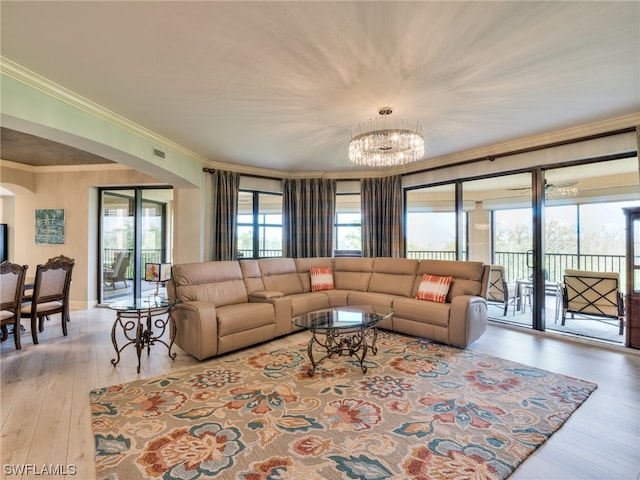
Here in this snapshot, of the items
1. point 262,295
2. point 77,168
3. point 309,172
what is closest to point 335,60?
point 262,295

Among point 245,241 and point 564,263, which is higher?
point 245,241

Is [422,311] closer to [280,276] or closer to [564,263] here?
[280,276]

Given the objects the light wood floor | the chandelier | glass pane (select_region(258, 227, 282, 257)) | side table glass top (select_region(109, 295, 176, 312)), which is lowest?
the light wood floor

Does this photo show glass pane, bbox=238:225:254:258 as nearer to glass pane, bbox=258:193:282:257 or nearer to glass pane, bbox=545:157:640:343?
glass pane, bbox=258:193:282:257

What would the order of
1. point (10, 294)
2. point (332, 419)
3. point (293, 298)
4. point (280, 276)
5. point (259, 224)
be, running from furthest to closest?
1. point (259, 224)
2. point (280, 276)
3. point (293, 298)
4. point (10, 294)
5. point (332, 419)

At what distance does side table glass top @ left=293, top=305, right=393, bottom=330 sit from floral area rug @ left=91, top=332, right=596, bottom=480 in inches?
17.2

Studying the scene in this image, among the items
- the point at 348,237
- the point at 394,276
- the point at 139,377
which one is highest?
the point at 348,237

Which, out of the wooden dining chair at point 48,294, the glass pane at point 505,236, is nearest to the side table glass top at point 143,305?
the wooden dining chair at point 48,294

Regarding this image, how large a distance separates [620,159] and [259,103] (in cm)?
430

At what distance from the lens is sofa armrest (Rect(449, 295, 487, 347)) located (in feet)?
11.9

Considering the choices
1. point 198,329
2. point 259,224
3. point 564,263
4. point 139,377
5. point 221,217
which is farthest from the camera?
point 259,224

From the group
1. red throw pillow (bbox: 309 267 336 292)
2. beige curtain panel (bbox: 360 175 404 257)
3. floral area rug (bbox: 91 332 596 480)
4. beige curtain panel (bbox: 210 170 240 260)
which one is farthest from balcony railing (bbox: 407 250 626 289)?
beige curtain panel (bbox: 210 170 240 260)

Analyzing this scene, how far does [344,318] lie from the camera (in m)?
3.39

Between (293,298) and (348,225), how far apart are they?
8.80ft
